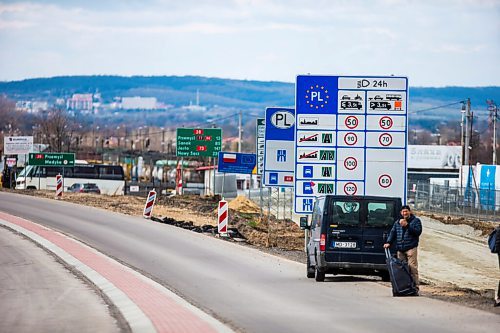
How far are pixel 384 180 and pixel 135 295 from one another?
41.7ft

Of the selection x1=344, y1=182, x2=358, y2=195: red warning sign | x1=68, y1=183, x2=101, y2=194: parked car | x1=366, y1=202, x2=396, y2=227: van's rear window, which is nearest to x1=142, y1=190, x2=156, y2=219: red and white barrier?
x1=344, y1=182, x2=358, y2=195: red warning sign

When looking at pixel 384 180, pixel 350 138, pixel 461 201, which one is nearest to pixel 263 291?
pixel 384 180

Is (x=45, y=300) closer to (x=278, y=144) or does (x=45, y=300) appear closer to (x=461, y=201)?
(x=278, y=144)

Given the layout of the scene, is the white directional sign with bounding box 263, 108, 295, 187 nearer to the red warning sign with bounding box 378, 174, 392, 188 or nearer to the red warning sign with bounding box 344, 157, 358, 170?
the red warning sign with bounding box 344, 157, 358, 170

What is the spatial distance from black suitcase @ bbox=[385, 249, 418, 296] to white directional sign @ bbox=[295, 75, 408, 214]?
9.60 metres

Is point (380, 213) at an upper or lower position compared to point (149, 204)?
upper

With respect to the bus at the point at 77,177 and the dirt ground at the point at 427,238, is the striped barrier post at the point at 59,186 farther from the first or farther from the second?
the bus at the point at 77,177

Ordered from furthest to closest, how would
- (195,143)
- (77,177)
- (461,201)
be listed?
(77,177) → (461,201) → (195,143)

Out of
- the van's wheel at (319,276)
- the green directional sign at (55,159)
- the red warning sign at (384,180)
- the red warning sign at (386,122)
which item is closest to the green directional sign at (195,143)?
the green directional sign at (55,159)

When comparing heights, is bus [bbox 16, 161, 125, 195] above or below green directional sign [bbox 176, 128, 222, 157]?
below

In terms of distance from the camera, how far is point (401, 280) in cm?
1881

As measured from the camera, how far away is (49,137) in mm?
130625

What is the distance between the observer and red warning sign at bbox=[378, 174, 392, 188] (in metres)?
28.6

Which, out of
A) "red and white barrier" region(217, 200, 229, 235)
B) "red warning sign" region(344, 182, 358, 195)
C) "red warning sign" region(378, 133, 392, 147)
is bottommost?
"red and white barrier" region(217, 200, 229, 235)
